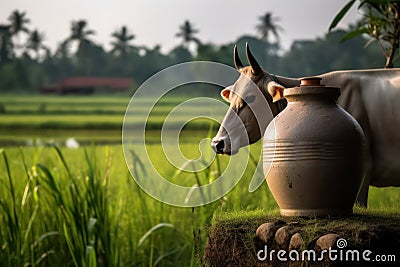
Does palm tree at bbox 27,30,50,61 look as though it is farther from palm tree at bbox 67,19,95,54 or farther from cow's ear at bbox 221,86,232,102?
cow's ear at bbox 221,86,232,102

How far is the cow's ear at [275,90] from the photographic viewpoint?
2.84 meters

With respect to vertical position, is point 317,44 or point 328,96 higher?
point 317,44

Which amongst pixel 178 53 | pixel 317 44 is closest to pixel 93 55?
pixel 178 53

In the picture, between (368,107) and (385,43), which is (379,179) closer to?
(368,107)

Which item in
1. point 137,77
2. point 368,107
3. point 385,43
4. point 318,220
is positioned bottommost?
point 318,220

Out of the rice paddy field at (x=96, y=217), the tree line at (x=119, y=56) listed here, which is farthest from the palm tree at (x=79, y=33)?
the rice paddy field at (x=96, y=217)

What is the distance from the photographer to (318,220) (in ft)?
8.29

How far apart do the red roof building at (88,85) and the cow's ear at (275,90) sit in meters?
29.1

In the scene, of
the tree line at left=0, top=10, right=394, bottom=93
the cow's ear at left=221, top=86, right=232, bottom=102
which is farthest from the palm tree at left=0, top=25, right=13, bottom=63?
the cow's ear at left=221, top=86, right=232, bottom=102

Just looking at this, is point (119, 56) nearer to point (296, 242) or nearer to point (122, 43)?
point (122, 43)

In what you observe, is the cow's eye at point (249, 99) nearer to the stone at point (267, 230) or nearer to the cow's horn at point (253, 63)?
the cow's horn at point (253, 63)

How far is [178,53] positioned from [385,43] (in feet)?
81.6

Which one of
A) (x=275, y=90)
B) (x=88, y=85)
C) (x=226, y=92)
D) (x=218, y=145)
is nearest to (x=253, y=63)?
(x=275, y=90)

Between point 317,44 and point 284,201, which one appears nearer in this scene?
point 284,201
